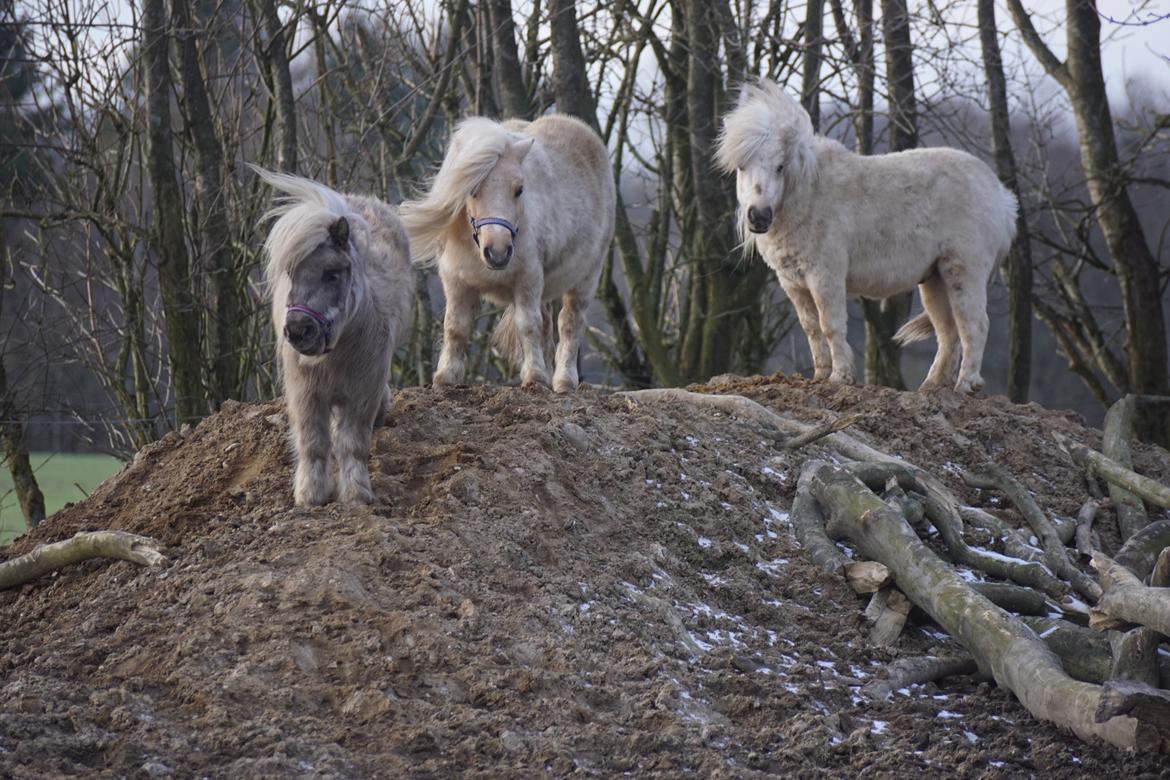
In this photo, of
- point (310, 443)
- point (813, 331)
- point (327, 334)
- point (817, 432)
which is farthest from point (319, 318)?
point (813, 331)

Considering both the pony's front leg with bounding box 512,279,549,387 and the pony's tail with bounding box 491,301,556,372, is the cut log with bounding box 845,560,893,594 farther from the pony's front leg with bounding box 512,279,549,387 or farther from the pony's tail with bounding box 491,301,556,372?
the pony's tail with bounding box 491,301,556,372

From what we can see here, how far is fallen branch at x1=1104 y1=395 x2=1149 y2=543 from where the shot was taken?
24.9 ft

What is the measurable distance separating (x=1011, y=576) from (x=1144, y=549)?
0.79 m

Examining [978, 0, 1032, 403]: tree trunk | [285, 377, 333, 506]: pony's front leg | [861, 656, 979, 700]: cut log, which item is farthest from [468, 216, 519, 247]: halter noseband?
[978, 0, 1032, 403]: tree trunk

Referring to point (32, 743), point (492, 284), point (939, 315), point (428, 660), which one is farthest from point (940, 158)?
point (32, 743)

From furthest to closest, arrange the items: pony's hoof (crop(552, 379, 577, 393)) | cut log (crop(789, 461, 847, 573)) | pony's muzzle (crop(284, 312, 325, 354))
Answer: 1. pony's hoof (crop(552, 379, 577, 393))
2. cut log (crop(789, 461, 847, 573))
3. pony's muzzle (crop(284, 312, 325, 354))

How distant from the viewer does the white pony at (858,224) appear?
28.7 feet

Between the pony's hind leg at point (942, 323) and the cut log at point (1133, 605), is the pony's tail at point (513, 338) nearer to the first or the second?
the pony's hind leg at point (942, 323)

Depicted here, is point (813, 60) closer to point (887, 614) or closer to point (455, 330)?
point (455, 330)

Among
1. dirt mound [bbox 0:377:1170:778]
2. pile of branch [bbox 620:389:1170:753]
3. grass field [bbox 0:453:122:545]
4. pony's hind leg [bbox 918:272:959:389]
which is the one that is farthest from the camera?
grass field [bbox 0:453:122:545]

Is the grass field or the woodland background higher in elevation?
the woodland background

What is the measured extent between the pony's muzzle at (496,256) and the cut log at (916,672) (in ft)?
10.8

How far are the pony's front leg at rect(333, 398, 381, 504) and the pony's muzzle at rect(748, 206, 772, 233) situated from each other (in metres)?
3.85

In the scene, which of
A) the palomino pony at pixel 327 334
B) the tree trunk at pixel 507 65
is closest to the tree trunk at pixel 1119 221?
the tree trunk at pixel 507 65
